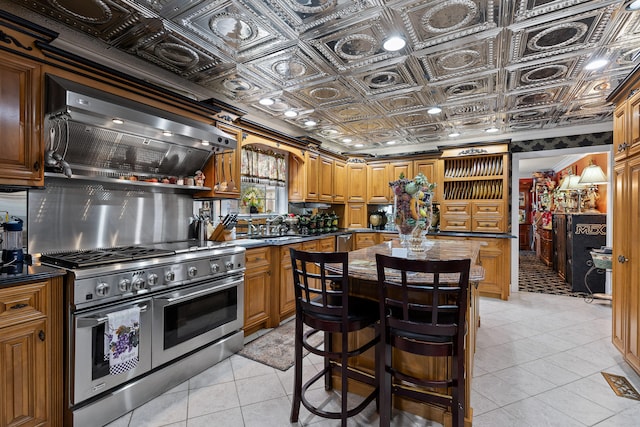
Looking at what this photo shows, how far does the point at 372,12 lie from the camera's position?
215 cm

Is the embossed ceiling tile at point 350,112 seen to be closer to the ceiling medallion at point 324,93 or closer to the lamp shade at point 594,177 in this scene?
the ceiling medallion at point 324,93

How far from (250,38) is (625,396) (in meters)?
3.97

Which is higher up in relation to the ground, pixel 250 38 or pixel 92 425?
pixel 250 38

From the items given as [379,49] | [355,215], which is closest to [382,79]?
[379,49]

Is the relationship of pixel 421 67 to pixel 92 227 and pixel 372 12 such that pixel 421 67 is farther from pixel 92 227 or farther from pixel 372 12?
pixel 92 227

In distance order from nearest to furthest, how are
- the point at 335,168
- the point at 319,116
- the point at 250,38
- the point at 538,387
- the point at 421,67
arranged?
the point at 538,387 → the point at 250,38 → the point at 421,67 → the point at 319,116 → the point at 335,168

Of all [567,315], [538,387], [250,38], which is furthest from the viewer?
A: [567,315]

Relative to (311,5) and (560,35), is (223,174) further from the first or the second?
(560,35)

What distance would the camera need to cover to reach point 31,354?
5.56 ft

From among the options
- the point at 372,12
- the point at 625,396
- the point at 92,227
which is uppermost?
the point at 372,12

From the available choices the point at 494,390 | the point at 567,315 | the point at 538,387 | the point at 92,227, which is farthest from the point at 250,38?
the point at 567,315

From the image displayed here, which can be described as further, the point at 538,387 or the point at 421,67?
the point at 421,67

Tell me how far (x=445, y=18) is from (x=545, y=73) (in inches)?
64.8

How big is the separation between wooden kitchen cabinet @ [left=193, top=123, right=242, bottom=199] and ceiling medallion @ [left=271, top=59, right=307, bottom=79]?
81cm
